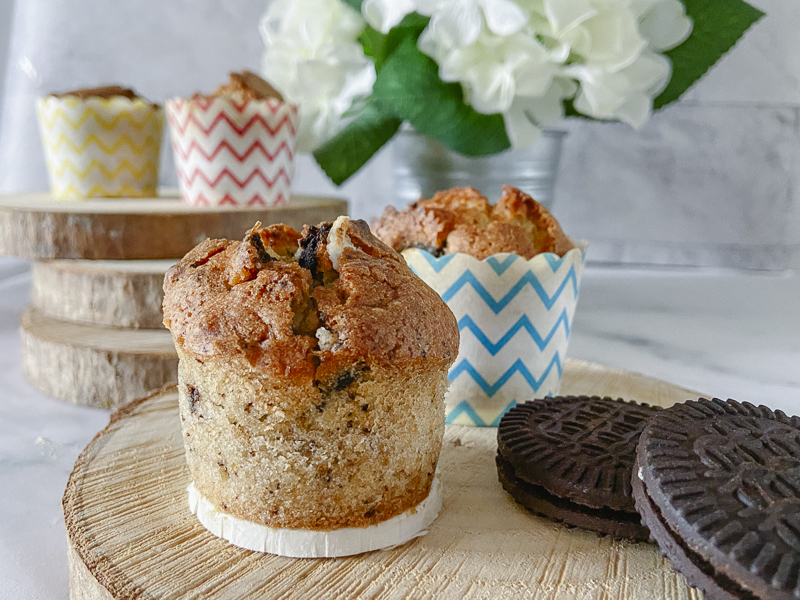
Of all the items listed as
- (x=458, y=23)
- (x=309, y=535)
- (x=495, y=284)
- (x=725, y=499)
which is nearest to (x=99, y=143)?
(x=458, y=23)

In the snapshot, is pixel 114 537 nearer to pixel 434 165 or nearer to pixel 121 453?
pixel 121 453

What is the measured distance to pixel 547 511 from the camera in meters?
1.10

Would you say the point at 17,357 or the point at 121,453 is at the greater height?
the point at 121,453

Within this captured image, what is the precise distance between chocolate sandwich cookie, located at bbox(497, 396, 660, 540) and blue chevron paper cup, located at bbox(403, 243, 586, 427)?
23 cm

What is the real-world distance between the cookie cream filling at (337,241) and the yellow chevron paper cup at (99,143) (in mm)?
1524

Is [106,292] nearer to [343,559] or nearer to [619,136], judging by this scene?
[343,559]

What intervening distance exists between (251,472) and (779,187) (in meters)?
3.19

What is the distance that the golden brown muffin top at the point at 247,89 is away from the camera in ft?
7.22

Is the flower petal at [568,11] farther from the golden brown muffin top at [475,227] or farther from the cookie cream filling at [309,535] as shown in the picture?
the cookie cream filling at [309,535]

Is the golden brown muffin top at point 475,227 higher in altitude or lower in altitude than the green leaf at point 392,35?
lower

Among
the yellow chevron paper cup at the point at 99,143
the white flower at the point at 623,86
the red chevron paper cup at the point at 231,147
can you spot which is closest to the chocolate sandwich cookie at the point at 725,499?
the white flower at the point at 623,86

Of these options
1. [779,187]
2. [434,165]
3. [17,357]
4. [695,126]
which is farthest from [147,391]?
[779,187]

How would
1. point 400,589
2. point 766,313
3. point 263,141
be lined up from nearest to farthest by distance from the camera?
1. point 400,589
2. point 263,141
3. point 766,313

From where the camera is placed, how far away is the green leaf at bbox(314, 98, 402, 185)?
226 centimetres
